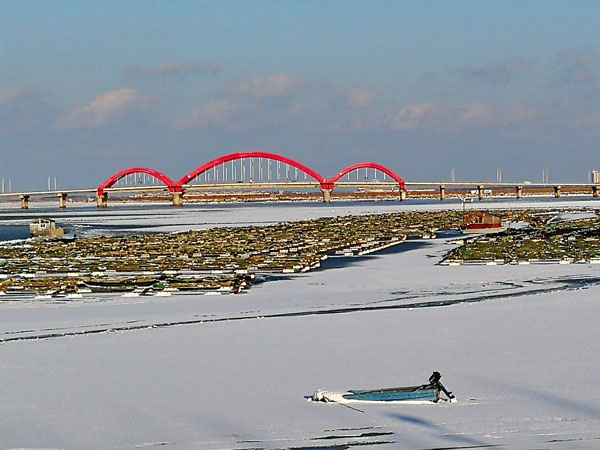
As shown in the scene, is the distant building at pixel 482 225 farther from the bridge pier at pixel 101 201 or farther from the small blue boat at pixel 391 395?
the bridge pier at pixel 101 201

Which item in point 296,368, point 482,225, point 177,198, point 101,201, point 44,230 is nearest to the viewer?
point 296,368

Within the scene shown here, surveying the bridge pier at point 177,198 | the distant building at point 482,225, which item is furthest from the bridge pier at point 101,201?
the distant building at point 482,225

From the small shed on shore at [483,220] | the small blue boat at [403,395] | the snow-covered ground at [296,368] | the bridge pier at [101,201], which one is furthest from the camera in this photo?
the bridge pier at [101,201]

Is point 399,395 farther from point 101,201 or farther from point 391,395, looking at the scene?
point 101,201

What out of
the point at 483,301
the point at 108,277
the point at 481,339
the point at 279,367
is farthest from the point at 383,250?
the point at 279,367

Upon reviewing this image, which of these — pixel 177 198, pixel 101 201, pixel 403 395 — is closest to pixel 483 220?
pixel 403 395

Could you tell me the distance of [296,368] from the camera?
12.4 metres

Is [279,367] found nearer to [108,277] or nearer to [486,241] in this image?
[108,277]

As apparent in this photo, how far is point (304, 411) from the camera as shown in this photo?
10141 mm

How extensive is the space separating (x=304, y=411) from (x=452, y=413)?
5.25ft

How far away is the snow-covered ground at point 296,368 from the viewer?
9375mm

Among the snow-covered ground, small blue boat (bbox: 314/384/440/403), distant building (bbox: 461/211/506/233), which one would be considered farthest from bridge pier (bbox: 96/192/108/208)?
small blue boat (bbox: 314/384/440/403)

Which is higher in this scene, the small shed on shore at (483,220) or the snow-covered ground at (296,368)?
the small shed on shore at (483,220)

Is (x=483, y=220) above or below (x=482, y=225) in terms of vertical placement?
above
